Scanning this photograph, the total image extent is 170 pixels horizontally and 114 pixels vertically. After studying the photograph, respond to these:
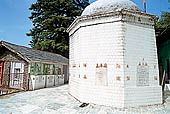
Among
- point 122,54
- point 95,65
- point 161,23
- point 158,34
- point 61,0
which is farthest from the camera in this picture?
point 61,0

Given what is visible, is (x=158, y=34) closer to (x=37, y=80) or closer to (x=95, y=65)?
(x=95, y=65)

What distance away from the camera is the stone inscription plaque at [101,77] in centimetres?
612

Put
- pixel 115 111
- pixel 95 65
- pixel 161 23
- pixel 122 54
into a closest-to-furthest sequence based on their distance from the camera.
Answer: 1. pixel 115 111
2. pixel 122 54
3. pixel 95 65
4. pixel 161 23

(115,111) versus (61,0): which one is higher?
(61,0)

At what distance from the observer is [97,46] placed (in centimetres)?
648

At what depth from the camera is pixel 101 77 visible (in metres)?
6.20

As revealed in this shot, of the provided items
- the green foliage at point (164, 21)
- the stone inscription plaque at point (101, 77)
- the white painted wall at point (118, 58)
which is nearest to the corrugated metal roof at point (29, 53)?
the white painted wall at point (118, 58)

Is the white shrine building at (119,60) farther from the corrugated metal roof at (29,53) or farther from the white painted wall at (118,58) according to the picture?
the corrugated metal roof at (29,53)

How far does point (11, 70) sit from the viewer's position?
11.5 metres

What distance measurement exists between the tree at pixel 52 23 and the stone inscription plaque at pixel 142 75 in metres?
16.6

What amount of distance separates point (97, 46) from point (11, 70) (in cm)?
916

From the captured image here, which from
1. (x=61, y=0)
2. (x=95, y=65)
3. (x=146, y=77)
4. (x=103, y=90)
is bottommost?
(x=103, y=90)

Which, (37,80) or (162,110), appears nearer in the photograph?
(162,110)

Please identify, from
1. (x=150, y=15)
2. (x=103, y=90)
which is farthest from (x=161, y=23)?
(x=103, y=90)
